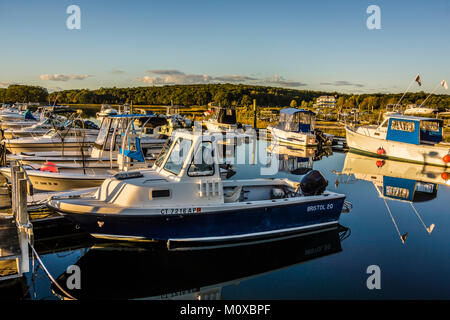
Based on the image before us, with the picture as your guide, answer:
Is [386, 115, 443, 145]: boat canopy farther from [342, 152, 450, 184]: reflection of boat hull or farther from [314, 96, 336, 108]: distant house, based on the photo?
[314, 96, 336, 108]: distant house

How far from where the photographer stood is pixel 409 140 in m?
26.6

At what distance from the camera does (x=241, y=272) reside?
8.88 metres

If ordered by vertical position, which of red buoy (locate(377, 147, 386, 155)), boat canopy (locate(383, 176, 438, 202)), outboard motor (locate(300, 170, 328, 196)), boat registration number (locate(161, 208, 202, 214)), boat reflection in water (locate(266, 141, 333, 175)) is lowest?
boat canopy (locate(383, 176, 438, 202))

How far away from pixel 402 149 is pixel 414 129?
1.74m

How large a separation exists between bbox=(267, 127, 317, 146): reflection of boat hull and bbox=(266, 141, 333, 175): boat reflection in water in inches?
16.2

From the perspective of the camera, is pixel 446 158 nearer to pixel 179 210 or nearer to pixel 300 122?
pixel 300 122

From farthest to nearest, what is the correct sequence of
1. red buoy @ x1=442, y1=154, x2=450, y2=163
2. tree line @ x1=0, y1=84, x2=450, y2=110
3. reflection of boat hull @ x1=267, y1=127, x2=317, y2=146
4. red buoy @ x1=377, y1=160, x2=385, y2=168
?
tree line @ x1=0, y1=84, x2=450, y2=110 < reflection of boat hull @ x1=267, y1=127, x2=317, y2=146 < red buoy @ x1=377, y1=160, x2=385, y2=168 < red buoy @ x1=442, y1=154, x2=450, y2=163

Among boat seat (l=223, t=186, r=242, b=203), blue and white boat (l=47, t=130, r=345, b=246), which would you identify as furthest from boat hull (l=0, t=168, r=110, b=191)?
boat seat (l=223, t=186, r=242, b=203)

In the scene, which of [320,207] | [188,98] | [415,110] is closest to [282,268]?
[320,207]

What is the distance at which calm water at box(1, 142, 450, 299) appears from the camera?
8.00m

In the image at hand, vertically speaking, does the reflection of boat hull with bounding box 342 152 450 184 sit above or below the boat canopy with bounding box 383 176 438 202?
above

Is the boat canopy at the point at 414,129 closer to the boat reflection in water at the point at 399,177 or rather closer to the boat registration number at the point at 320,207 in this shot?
the boat reflection in water at the point at 399,177
